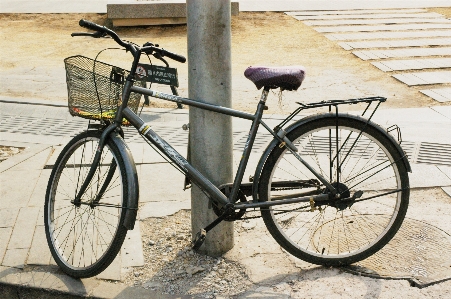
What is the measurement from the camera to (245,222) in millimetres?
4730

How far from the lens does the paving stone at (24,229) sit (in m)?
4.44

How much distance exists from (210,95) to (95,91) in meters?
0.64

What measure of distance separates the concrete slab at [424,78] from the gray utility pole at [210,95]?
5707 millimetres

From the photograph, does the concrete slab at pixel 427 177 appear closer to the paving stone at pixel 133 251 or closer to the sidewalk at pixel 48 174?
the sidewalk at pixel 48 174

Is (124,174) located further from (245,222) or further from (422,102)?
(422,102)

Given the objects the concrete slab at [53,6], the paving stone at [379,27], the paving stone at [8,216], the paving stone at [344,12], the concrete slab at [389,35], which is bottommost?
the paving stone at [8,216]

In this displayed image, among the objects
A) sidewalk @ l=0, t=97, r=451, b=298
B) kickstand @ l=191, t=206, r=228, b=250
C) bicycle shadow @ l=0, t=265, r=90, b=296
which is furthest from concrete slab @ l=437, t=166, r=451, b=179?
bicycle shadow @ l=0, t=265, r=90, b=296

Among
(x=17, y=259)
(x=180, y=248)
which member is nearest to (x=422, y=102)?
(x=180, y=248)

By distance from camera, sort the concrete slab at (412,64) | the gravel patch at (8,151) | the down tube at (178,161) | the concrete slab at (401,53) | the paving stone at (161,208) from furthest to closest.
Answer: the concrete slab at (401,53), the concrete slab at (412,64), the gravel patch at (8,151), the paving stone at (161,208), the down tube at (178,161)

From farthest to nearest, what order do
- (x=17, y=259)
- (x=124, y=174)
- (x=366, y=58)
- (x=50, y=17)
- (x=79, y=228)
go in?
1. (x=50, y=17)
2. (x=366, y=58)
3. (x=79, y=228)
4. (x=17, y=259)
5. (x=124, y=174)

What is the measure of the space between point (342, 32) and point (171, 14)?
330 centimetres

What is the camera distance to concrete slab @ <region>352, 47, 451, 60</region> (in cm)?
1107

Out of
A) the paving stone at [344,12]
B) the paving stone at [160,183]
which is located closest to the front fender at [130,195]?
the paving stone at [160,183]

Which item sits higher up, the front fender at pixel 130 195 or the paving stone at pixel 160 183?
the front fender at pixel 130 195
